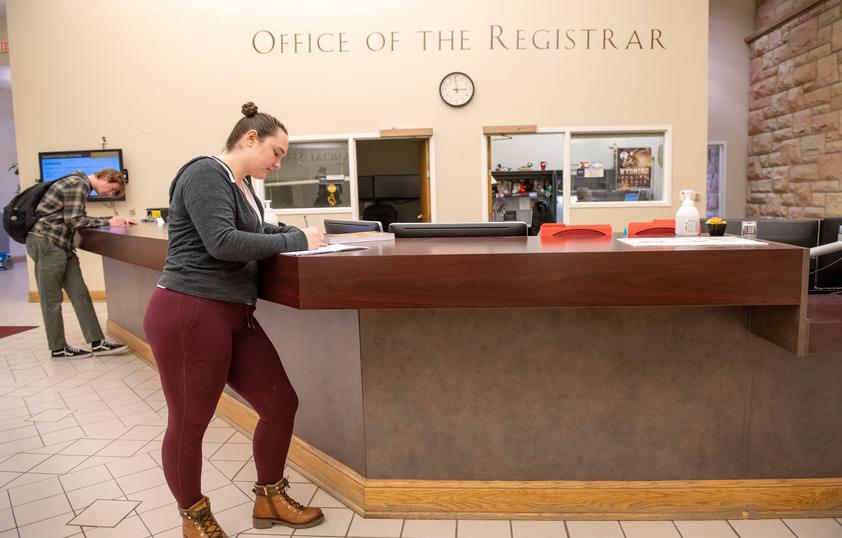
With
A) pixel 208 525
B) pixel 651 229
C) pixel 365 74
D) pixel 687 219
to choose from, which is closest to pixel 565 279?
pixel 687 219

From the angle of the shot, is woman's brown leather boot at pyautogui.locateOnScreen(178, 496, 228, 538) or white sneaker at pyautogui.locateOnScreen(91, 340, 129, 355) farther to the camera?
white sneaker at pyautogui.locateOnScreen(91, 340, 129, 355)

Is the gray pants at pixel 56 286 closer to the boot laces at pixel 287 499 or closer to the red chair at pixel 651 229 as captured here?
the boot laces at pixel 287 499

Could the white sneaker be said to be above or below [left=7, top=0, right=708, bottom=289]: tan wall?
below

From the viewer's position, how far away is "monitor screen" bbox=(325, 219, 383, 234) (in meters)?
2.92

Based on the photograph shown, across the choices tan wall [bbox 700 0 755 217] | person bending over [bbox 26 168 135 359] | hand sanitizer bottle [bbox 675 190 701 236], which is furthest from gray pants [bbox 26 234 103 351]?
tan wall [bbox 700 0 755 217]

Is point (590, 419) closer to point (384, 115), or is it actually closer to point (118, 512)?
point (118, 512)

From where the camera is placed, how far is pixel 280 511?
2203 mm

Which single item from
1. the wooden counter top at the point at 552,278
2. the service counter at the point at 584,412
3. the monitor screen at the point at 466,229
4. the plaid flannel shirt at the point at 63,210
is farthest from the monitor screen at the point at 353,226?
the plaid flannel shirt at the point at 63,210

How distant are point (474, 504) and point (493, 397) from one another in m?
0.41

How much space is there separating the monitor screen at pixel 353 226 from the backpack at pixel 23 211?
282 centimetres

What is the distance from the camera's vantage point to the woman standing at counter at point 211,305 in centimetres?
178

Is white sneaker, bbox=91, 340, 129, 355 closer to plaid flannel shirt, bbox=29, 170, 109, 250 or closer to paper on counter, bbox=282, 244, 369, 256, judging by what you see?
plaid flannel shirt, bbox=29, 170, 109, 250

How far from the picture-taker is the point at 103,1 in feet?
23.9

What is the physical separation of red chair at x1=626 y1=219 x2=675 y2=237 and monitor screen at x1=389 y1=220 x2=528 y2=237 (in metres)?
0.48
